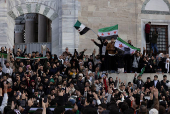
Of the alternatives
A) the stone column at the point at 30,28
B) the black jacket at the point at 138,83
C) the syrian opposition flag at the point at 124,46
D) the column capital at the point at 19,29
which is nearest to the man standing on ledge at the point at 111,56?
the syrian opposition flag at the point at 124,46

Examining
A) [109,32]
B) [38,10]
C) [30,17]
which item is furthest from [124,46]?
[30,17]

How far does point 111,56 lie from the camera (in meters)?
22.0

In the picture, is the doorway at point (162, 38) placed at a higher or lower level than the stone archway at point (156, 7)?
lower

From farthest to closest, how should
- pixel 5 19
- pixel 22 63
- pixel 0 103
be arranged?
pixel 5 19
pixel 22 63
pixel 0 103

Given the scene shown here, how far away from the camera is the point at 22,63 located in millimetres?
20344

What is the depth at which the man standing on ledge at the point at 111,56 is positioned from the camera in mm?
21633

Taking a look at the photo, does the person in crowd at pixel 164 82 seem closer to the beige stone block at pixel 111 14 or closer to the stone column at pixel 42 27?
the beige stone block at pixel 111 14

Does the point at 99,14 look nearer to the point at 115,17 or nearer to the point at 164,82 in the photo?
the point at 115,17

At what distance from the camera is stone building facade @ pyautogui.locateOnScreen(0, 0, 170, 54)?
83.0 feet

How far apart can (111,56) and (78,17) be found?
4.79 metres

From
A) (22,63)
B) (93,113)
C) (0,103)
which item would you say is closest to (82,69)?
(22,63)

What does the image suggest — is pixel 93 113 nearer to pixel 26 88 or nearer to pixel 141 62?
pixel 26 88

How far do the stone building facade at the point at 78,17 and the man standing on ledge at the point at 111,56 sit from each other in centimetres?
353

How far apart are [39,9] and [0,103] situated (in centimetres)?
1338
